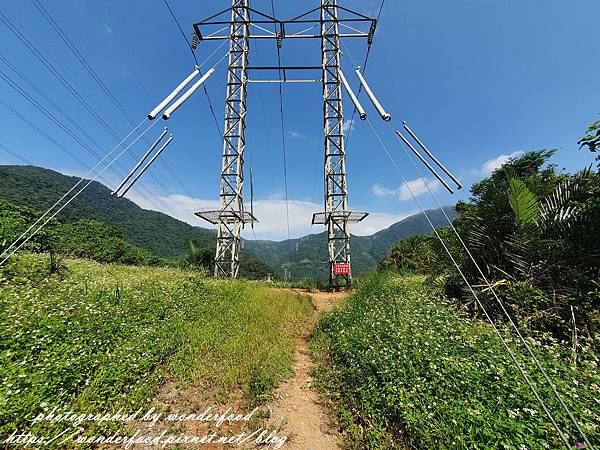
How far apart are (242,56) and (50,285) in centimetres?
1695

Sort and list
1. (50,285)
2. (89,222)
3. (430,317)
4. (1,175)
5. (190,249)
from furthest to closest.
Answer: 1. (1,175)
2. (89,222)
3. (190,249)
4. (50,285)
5. (430,317)

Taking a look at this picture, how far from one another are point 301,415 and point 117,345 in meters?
3.46

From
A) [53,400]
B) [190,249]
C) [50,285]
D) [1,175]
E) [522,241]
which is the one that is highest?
[1,175]

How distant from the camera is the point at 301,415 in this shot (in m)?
3.70

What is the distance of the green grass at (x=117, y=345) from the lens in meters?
3.35

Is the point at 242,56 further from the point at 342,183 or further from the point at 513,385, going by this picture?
the point at 513,385

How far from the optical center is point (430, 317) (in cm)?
542

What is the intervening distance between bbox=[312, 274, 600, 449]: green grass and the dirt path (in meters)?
0.25

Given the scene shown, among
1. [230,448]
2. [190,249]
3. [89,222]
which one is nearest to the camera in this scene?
[230,448]

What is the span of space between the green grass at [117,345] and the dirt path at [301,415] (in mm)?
285

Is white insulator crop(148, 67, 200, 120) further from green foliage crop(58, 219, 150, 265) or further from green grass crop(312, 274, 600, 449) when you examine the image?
green foliage crop(58, 219, 150, 265)

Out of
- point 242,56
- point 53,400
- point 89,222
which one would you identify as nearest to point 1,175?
point 89,222

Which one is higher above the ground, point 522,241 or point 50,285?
point 522,241

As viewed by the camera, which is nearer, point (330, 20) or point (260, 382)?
point (260, 382)
